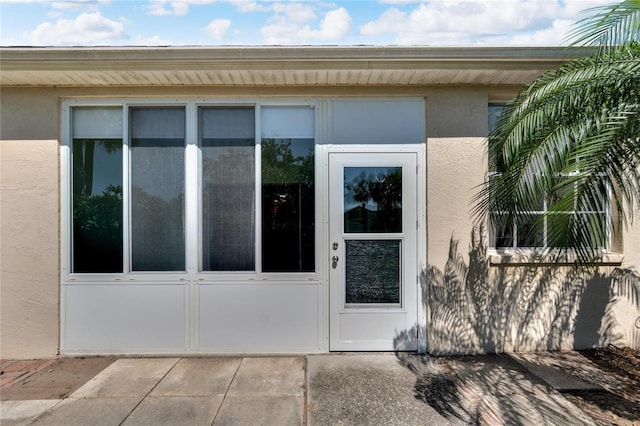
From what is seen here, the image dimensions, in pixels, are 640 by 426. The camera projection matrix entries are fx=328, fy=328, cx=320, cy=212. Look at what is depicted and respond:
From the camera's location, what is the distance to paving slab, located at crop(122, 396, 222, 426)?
2.86 metres

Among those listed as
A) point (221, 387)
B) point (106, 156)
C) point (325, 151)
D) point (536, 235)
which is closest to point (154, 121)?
point (106, 156)

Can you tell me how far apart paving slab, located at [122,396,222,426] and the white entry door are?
5.19ft

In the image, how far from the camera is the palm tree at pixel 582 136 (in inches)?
96.8

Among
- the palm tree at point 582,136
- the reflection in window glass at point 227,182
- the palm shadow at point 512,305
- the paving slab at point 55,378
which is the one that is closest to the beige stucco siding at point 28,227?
the paving slab at point 55,378

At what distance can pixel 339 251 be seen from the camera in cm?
411

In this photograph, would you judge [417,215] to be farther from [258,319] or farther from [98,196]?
[98,196]

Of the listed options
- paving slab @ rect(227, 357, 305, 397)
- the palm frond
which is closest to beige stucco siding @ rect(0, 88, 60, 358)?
paving slab @ rect(227, 357, 305, 397)

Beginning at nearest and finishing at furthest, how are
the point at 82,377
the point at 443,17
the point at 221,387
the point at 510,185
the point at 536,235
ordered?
the point at 510,185 < the point at 221,387 < the point at 82,377 < the point at 443,17 < the point at 536,235

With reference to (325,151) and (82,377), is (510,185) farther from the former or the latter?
(82,377)

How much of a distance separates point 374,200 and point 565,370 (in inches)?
113

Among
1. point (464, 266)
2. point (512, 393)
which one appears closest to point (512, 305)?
point (464, 266)

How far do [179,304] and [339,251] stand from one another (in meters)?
2.10

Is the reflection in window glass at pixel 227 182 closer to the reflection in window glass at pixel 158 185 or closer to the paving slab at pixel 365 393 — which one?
the reflection in window glass at pixel 158 185

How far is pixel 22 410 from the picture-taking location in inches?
120
